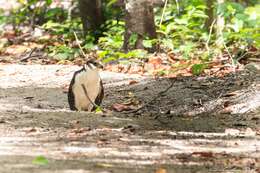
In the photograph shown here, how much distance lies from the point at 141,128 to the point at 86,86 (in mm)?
2185

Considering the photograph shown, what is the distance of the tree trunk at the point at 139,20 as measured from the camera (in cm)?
1044

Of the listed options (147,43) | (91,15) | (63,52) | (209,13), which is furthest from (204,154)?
(91,15)

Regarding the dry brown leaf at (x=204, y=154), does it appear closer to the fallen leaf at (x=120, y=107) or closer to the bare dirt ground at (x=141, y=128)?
the bare dirt ground at (x=141, y=128)

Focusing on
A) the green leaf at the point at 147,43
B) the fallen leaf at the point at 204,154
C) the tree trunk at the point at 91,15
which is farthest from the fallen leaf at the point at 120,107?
the tree trunk at the point at 91,15

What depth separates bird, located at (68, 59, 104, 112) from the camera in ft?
24.7

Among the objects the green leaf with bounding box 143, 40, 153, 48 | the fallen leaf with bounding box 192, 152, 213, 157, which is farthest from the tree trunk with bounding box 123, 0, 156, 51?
the fallen leaf with bounding box 192, 152, 213, 157

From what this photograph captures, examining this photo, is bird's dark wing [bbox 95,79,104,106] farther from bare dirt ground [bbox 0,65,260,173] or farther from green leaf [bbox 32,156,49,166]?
green leaf [bbox 32,156,49,166]

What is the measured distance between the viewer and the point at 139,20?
10523mm

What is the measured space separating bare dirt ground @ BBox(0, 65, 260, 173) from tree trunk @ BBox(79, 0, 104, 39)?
164 inches

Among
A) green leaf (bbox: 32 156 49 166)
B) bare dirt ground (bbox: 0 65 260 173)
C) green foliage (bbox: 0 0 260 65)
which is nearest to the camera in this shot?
green leaf (bbox: 32 156 49 166)

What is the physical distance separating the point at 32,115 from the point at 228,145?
1.99m

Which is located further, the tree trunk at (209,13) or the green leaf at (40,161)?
the tree trunk at (209,13)

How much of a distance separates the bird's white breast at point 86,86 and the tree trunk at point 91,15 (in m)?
6.03

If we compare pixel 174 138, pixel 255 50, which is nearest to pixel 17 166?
pixel 174 138
